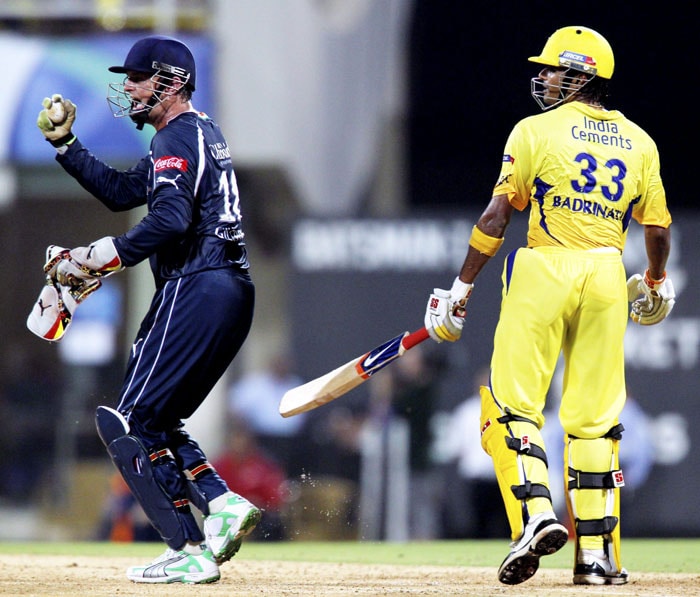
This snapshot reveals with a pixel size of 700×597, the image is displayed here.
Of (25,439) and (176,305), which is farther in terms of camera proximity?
(25,439)

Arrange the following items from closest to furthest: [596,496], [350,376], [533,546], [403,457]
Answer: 1. [533,546]
2. [596,496]
3. [350,376]
4. [403,457]

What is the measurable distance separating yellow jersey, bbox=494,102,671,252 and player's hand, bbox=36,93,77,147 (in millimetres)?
1994

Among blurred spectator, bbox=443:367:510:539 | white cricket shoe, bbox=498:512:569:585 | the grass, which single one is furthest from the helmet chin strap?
blurred spectator, bbox=443:367:510:539

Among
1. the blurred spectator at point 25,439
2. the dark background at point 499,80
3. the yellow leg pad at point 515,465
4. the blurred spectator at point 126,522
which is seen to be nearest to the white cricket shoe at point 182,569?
the yellow leg pad at point 515,465

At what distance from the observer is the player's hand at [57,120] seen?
20.3ft

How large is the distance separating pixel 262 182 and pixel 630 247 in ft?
15.7

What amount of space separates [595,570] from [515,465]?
0.59 m

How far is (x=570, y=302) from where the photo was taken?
5938 mm

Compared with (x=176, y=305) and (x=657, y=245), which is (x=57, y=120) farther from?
(x=657, y=245)

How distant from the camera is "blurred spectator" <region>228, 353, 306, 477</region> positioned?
1312cm

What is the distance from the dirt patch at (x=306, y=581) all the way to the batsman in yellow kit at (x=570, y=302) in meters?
0.35

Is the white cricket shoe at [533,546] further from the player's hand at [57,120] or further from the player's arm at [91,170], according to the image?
the player's hand at [57,120]

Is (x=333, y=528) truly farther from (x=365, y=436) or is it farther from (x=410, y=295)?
(x=410, y=295)

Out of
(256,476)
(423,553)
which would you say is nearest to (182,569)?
(423,553)
